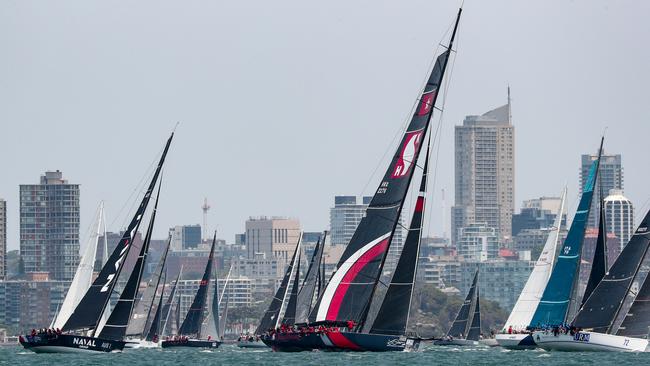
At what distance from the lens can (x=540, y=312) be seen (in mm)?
98312

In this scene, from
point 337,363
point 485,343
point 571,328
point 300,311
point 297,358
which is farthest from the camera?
point 485,343

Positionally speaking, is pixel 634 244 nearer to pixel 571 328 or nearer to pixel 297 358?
pixel 571 328

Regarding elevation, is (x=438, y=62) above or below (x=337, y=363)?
above

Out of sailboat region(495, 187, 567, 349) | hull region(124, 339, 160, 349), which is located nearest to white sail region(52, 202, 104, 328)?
hull region(124, 339, 160, 349)

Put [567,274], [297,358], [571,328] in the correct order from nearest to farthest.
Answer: [297,358], [571,328], [567,274]

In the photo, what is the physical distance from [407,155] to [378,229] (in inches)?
123

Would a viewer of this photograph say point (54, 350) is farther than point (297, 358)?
Yes

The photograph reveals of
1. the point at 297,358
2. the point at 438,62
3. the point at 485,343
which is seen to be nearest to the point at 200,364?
the point at 297,358

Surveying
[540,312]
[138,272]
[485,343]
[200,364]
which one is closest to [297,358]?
[200,364]

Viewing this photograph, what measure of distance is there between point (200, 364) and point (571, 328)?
16.3 m

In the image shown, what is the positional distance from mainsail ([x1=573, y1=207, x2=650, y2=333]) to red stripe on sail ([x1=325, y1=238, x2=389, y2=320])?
40.8 feet

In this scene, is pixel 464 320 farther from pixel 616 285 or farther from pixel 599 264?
pixel 616 285

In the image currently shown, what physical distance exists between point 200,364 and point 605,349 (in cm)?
1710

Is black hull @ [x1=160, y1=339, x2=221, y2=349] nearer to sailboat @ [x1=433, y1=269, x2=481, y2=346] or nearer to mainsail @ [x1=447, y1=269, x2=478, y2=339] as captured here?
sailboat @ [x1=433, y1=269, x2=481, y2=346]
